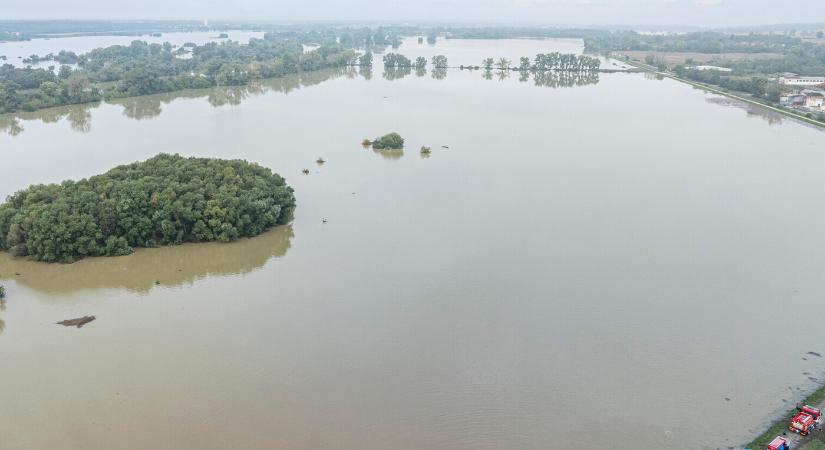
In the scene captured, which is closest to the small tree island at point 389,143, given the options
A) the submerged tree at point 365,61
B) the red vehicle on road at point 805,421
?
the red vehicle on road at point 805,421

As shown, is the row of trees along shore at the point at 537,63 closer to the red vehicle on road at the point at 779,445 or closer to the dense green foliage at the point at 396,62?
the dense green foliage at the point at 396,62

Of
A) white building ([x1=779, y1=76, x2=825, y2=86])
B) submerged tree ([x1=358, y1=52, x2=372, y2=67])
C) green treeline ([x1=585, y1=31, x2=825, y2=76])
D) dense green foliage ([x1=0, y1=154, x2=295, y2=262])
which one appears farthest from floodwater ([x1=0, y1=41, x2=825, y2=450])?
submerged tree ([x1=358, y1=52, x2=372, y2=67])

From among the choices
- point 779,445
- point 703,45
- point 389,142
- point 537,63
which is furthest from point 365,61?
point 779,445

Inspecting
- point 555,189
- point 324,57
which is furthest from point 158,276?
point 324,57

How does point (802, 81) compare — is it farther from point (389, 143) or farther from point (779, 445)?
point (779, 445)

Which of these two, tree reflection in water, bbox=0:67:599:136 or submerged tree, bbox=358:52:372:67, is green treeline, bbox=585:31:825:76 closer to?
tree reflection in water, bbox=0:67:599:136
